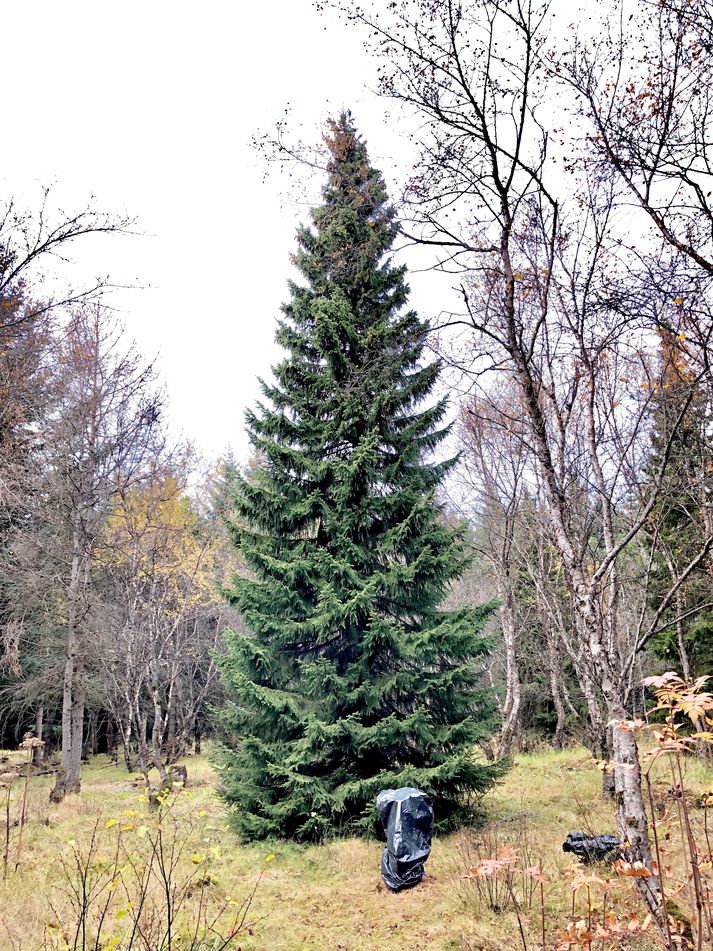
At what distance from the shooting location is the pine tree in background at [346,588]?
Result: 7406 mm

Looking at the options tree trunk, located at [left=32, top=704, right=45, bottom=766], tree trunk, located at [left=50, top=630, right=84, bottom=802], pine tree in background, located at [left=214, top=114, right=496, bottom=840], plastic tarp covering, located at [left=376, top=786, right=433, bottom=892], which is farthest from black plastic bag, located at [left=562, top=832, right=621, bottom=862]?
tree trunk, located at [left=32, top=704, right=45, bottom=766]

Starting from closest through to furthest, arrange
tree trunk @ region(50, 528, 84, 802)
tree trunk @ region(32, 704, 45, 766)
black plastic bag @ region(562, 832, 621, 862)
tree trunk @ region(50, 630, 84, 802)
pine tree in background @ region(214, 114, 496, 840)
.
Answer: black plastic bag @ region(562, 832, 621, 862) → pine tree in background @ region(214, 114, 496, 840) → tree trunk @ region(50, 630, 84, 802) → tree trunk @ region(50, 528, 84, 802) → tree trunk @ region(32, 704, 45, 766)

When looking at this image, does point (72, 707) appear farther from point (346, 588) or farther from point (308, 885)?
point (308, 885)

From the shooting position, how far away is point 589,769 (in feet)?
36.6

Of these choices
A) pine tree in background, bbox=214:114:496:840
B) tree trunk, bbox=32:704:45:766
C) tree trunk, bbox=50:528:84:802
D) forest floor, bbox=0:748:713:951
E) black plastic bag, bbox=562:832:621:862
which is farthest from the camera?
tree trunk, bbox=32:704:45:766

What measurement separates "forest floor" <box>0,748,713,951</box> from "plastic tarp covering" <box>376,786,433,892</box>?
0.16 meters

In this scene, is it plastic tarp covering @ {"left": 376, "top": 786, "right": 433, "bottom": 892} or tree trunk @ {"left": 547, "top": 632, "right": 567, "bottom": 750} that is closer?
plastic tarp covering @ {"left": 376, "top": 786, "right": 433, "bottom": 892}

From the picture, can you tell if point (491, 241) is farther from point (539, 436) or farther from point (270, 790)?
point (270, 790)

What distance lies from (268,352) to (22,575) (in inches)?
266

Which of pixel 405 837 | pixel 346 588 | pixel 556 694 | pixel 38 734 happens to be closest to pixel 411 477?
pixel 346 588

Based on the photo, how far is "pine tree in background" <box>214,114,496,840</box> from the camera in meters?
7.41

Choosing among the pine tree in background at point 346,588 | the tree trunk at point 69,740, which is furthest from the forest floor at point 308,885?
the tree trunk at point 69,740

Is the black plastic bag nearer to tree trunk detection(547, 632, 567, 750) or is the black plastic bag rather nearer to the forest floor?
the forest floor

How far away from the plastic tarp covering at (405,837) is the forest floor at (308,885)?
6.1 inches
